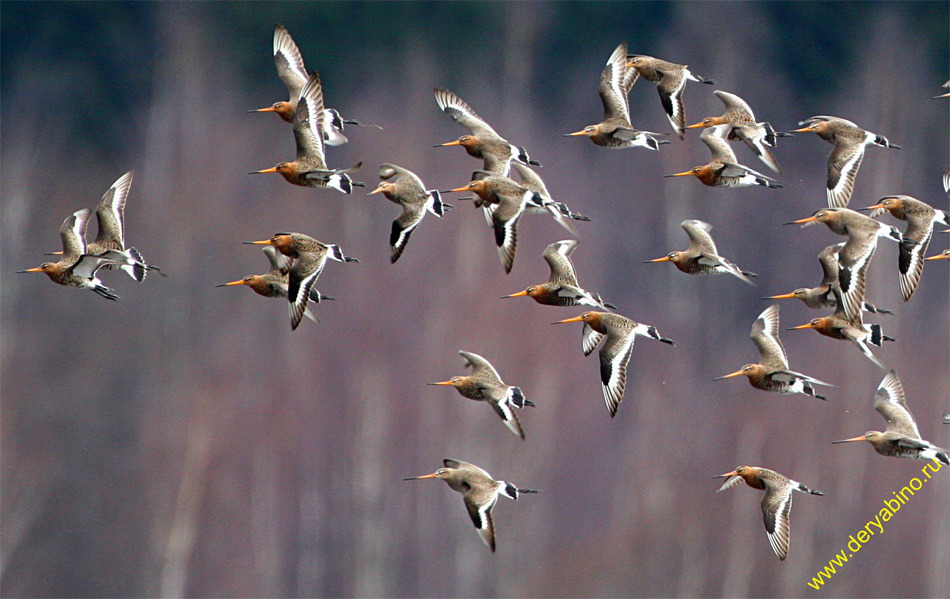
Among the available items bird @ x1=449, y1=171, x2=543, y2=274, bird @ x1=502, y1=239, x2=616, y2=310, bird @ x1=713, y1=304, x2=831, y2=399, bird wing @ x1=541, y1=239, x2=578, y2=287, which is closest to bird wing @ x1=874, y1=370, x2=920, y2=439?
bird @ x1=713, y1=304, x2=831, y2=399

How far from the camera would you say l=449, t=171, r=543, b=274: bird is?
5945 mm

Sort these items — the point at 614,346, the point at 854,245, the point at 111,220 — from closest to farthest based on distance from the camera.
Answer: the point at 854,245
the point at 614,346
the point at 111,220

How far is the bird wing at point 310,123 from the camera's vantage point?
20.5 feet

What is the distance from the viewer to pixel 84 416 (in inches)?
426

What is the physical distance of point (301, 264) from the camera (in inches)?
234

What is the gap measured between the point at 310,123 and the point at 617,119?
1381 millimetres

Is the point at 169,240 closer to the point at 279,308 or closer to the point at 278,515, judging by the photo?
the point at 279,308

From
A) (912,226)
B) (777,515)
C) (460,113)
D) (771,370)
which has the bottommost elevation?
(777,515)

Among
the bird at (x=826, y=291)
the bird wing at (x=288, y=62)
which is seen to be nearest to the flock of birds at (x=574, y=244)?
the bird at (x=826, y=291)

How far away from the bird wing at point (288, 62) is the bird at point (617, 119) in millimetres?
1446

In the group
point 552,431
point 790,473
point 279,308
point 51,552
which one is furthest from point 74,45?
point 790,473

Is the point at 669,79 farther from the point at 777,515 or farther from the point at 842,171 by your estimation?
the point at 777,515

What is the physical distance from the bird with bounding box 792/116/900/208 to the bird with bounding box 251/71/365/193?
207 centimetres

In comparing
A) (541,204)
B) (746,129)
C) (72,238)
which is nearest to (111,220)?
(72,238)
